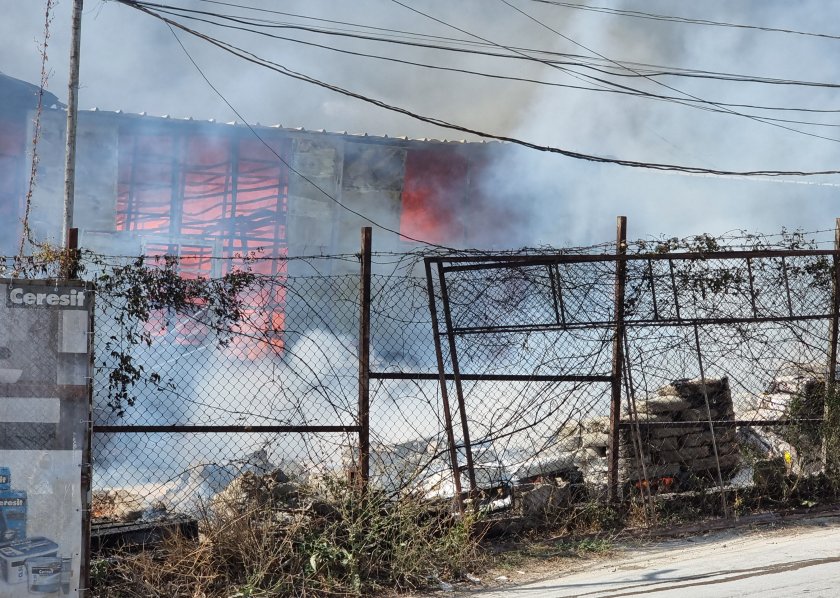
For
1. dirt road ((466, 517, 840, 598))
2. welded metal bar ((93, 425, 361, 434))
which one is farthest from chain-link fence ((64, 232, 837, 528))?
dirt road ((466, 517, 840, 598))

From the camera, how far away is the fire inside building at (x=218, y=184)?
16453 millimetres

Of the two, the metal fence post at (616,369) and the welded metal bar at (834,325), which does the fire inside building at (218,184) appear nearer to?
the metal fence post at (616,369)

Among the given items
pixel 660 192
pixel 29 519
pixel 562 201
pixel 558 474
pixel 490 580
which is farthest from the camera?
pixel 660 192

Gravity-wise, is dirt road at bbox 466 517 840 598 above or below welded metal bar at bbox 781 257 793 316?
below

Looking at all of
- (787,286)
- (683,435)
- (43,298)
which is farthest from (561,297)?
(43,298)

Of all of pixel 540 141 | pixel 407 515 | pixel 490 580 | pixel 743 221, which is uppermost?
pixel 540 141

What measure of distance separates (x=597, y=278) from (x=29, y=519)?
4.63 m

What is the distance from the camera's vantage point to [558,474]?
720 cm

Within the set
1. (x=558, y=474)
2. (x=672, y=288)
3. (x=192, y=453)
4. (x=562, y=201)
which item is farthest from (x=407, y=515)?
(x=562, y=201)

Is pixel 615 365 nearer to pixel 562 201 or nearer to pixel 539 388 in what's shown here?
pixel 539 388

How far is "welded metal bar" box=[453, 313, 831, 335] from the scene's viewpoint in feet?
22.9

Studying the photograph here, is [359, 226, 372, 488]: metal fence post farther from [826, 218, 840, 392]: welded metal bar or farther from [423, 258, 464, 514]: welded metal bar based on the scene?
[826, 218, 840, 392]: welded metal bar

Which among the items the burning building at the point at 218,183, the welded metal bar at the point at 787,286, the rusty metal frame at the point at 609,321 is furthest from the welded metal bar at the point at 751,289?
the burning building at the point at 218,183

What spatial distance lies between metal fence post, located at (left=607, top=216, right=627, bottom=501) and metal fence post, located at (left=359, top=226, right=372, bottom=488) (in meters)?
2.13
